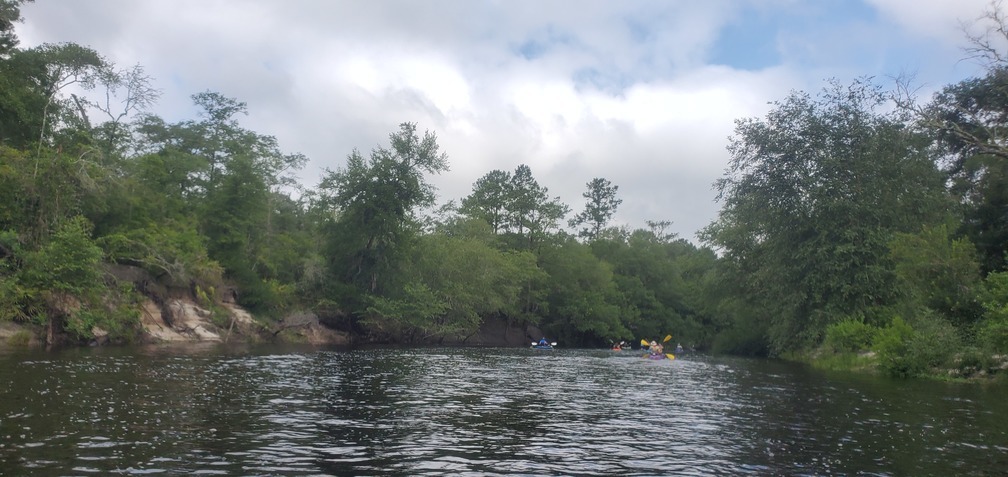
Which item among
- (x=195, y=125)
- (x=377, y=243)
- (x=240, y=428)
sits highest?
(x=195, y=125)

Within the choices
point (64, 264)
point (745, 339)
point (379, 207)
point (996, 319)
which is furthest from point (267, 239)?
point (996, 319)

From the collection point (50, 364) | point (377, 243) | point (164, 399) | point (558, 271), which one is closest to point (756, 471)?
point (164, 399)

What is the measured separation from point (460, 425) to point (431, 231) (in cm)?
6403

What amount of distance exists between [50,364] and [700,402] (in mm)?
20463

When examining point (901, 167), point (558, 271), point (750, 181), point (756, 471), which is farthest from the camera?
point (558, 271)

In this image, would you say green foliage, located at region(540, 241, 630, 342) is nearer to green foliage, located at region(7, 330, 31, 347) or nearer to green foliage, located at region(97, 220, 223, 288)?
green foliage, located at region(97, 220, 223, 288)

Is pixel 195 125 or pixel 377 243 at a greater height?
pixel 195 125

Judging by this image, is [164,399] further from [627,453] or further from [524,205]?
[524,205]

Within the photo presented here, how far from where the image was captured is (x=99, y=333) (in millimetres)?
35094

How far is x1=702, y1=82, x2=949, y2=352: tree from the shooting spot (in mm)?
41750

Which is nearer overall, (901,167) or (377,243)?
(901,167)

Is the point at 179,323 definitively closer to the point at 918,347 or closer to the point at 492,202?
the point at 918,347

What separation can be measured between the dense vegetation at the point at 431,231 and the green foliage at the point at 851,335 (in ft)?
0.35

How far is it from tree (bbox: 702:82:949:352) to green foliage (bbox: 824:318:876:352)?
2603 millimetres
